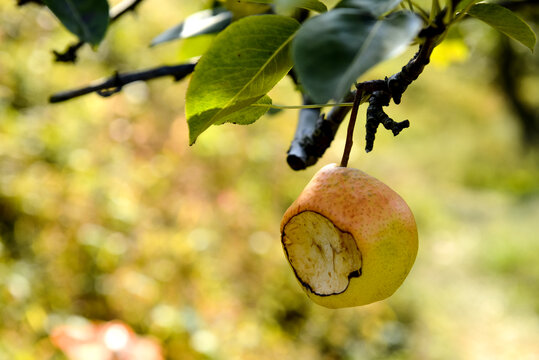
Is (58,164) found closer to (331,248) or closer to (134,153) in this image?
(134,153)

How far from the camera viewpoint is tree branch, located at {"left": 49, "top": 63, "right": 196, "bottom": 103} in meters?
0.53

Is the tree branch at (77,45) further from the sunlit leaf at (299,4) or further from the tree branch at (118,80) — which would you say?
the sunlit leaf at (299,4)

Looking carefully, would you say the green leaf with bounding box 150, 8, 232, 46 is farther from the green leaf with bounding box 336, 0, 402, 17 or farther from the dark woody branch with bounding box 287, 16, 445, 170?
the green leaf with bounding box 336, 0, 402, 17

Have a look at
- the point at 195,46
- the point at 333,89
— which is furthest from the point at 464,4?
the point at 195,46

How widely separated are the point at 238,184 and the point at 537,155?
186 inches

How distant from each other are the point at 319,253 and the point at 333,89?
9.2 inches

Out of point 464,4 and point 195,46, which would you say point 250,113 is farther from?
point 195,46

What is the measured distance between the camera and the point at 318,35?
0.24m

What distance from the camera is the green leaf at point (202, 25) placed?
533mm

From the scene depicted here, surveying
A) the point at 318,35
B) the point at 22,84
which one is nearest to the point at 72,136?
the point at 22,84

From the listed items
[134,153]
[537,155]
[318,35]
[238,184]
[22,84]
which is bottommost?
[537,155]

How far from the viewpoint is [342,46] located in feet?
0.77

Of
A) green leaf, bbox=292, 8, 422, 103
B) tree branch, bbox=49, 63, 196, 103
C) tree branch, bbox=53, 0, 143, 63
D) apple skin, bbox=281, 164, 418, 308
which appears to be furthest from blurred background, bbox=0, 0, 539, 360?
green leaf, bbox=292, 8, 422, 103

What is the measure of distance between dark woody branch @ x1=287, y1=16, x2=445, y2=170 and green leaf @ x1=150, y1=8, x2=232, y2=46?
15cm
